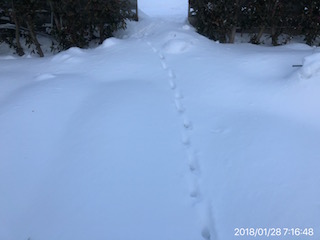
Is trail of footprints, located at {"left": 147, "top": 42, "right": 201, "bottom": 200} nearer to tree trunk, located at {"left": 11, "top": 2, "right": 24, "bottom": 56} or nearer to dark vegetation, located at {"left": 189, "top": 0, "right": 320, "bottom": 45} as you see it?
dark vegetation, located at {"left": 189, "top": 0, "right": 320, "bottom": 45}

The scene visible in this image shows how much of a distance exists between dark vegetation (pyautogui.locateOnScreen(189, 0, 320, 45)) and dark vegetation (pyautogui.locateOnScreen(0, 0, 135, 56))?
7.23 ft

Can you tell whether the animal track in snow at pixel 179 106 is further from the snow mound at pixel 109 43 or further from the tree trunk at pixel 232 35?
the tree trunk at pixel 232 35

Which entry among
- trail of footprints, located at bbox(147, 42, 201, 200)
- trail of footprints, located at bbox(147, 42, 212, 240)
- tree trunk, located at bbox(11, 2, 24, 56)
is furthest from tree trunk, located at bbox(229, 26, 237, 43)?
tree trunk, located at bbox(11, 2, 24, 56)

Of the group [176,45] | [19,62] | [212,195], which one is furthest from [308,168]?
[19,62]

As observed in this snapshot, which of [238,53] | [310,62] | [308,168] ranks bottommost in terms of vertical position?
[308,168]

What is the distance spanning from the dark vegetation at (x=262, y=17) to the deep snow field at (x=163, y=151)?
6.18 feet

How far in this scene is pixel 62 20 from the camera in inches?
220

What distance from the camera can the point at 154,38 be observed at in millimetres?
5828

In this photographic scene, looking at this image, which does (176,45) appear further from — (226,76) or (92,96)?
(92,96)

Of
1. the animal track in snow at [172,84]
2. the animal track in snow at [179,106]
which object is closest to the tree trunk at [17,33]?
the animal track in snow at [172,84]

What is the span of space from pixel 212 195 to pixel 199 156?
447mm

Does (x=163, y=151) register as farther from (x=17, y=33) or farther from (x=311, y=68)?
(x=17, y=33)
